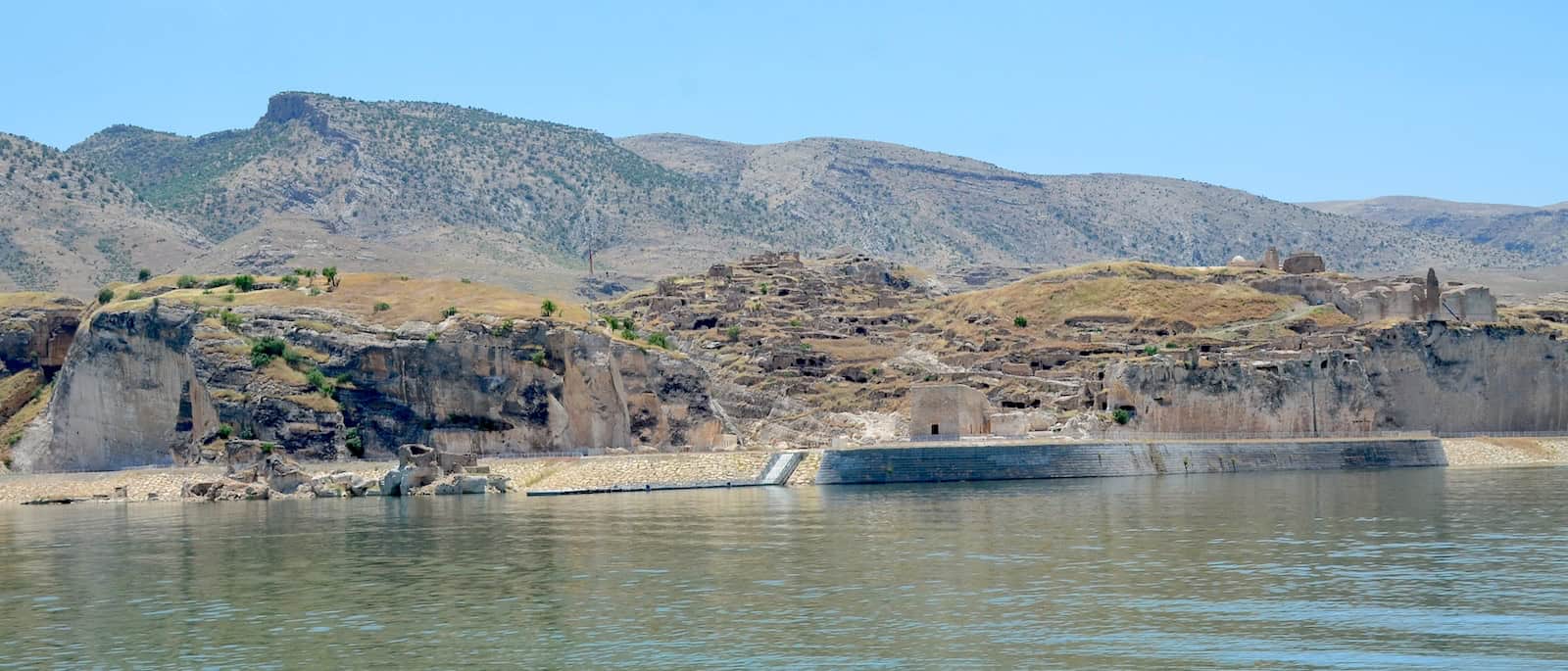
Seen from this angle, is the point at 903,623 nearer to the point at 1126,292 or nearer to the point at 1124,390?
the point at 1124,390

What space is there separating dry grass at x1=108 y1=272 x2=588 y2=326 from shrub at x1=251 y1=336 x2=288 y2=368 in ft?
17.0

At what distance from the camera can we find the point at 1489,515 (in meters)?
57.0

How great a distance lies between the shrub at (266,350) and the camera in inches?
3733

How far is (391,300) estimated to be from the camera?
104 metres

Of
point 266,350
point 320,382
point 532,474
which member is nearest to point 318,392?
point 320,382

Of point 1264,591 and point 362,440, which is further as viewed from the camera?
point 362,440

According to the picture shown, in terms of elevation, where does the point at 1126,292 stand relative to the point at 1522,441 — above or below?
above

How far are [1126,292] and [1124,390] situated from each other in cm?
4782

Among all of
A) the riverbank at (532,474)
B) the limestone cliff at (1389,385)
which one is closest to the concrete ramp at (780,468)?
the riverbank at (532,474)

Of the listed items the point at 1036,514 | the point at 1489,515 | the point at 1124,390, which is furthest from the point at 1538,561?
the point at 1124,390

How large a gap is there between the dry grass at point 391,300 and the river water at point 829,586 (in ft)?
112

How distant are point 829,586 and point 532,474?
157 feet

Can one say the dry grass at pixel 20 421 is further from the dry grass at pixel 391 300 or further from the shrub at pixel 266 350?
the shrub at pixel 266 350

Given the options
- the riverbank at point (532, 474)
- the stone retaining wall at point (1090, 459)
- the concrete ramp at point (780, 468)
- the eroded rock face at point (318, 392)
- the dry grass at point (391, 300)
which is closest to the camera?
the stone retaining wall at point (1090, 459)
